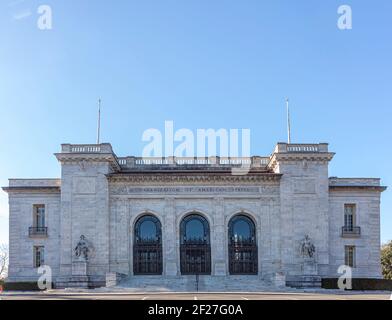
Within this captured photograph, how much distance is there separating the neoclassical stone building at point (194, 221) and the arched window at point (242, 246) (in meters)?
0.09

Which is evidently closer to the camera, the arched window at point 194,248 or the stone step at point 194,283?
the stone step at point 194,283

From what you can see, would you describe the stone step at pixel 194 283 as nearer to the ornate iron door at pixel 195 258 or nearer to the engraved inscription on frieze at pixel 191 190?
the ornate iron door at pixel 195 258

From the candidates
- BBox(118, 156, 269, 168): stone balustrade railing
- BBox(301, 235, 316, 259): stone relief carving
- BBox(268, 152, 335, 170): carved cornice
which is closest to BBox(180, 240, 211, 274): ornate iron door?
BBox(301, 235, 316, 259): stone relief carving

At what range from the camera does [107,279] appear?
49.6m

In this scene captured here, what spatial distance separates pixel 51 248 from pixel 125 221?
740 cm

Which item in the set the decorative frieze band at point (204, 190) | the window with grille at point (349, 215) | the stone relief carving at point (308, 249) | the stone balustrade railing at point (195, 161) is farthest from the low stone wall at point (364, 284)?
the stone balustrade railing at point (195, 161)

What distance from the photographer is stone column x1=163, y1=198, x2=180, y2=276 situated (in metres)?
54.1

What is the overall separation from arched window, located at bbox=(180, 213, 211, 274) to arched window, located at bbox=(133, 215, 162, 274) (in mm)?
2138

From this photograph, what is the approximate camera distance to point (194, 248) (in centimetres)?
5491

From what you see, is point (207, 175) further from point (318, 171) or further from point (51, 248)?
point (51, 248)

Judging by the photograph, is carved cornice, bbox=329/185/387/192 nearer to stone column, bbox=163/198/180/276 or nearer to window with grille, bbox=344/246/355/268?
window with grille, bbox=344/246/355/268

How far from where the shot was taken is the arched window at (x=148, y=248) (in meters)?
54.6
